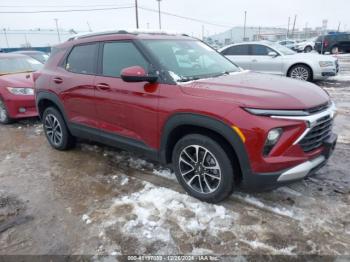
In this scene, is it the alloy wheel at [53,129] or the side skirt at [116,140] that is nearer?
the side skirt at [116,140]

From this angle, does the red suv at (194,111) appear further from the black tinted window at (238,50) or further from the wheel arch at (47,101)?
the black tinted window at (238,50)

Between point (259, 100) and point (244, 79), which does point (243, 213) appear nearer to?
point (259, 100)

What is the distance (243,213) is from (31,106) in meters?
5.49

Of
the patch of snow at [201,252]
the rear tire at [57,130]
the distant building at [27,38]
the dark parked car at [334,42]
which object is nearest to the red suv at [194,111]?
the rear tire at [57,130]

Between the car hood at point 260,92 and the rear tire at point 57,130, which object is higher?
the car hood at point 260,92

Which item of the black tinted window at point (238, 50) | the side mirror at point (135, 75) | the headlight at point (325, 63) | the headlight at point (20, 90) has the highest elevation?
the side mirror at point (135, 75)

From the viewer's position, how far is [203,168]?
3305mm

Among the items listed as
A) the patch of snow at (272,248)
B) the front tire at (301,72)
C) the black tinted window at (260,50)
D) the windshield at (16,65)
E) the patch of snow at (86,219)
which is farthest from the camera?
the black tinted window at (260,50)

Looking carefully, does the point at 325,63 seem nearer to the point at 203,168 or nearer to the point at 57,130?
the point at 203,168

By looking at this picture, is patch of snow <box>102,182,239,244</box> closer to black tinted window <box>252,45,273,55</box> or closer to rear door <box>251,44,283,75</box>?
rear door <box>251,44,283,75</box>

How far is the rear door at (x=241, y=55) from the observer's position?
427 inches

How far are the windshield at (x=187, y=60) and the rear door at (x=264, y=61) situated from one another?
657cm

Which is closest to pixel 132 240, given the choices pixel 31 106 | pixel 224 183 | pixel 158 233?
pixel 158 233

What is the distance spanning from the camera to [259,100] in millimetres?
2791
